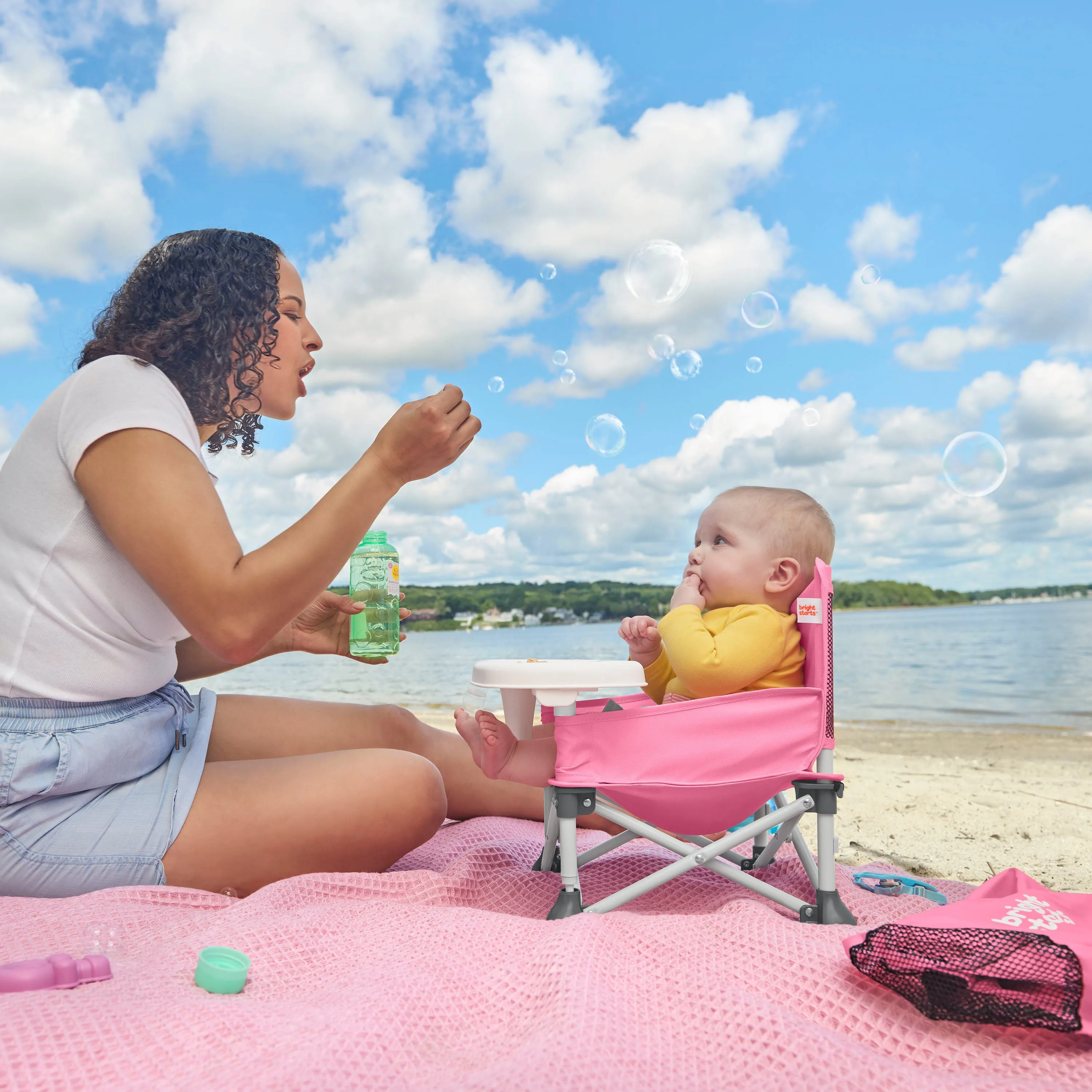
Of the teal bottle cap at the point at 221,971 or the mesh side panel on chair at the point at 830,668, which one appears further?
the mesh side panel on chair at the point at 830,668

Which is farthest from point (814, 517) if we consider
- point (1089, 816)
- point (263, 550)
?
point (1089, 816)

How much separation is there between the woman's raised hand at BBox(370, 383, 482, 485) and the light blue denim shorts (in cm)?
78

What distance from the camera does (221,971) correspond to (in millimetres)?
1376

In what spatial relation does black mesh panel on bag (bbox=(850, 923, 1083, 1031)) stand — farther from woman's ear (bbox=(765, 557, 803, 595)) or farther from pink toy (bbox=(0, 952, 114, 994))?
pink toy (bbox=(0, 952, 114, 994))

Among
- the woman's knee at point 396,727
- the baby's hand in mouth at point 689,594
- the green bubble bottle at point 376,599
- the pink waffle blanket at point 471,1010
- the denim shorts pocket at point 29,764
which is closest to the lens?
the pink waffle blanket at point 471,1010

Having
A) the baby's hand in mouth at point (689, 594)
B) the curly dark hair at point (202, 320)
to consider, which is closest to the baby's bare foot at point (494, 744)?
the baby's hand in mouth at point (689, 594)

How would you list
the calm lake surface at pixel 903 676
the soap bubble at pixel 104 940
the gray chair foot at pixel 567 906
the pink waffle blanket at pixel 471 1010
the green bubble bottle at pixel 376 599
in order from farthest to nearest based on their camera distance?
the calm lake surface at pixel 903 676 → the green bubble bottle at pixel 376 599 → the gray chair foot at pixel 567 906 → the soap bubble at pixel 104 940 → the pink waffle blanket at pixel 471 1010

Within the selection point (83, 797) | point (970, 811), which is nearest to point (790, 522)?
point (83, 797)

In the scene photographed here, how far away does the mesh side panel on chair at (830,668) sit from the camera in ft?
6.63

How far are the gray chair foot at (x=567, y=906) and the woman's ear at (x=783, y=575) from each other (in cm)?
89

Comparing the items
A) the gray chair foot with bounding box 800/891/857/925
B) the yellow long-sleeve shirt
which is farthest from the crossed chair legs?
the yellow long-sleeve shirt

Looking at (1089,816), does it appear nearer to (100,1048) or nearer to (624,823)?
(624,823)

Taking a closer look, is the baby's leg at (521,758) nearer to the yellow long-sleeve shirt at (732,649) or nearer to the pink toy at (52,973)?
the yellow long-sleeve shirt at (732,649)

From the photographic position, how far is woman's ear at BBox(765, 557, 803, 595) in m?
2.24
